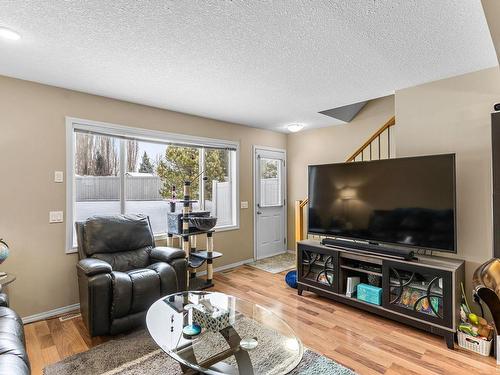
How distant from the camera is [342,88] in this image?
3072mm

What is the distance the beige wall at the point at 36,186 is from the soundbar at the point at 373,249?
114 inches

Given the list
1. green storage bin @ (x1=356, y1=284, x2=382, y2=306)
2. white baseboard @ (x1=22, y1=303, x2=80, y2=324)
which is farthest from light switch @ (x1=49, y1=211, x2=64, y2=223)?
green storage bin @ (x1=356, y1=284, x2=382, y2=306)

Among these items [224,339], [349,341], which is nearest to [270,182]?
[349,341]

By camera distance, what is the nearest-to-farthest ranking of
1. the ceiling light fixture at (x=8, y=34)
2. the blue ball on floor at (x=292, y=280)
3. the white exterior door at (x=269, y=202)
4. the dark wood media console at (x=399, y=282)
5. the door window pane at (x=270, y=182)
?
the ceiling light fixture at (x=8, y=34), the dark wood media console at (x=399, y=282), the blue ball on floor at (x=292, y=280), the white exterior door at (x=269, y=202), the door window pane at (x=270, y=182)

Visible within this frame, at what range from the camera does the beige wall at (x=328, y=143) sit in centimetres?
440

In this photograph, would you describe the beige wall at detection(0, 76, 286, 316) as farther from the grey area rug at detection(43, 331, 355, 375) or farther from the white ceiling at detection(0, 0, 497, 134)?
the grey area rug at detection(43, 331, 355, 375)

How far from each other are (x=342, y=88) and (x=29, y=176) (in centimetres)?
336

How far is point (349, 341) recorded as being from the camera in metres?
2.42

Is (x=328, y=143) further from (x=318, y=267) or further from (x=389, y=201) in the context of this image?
(x=318, y=267)

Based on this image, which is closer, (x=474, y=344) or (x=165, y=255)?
(x=474, y=344)

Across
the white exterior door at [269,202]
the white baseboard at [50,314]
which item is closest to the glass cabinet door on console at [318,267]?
the white exterior door at [269,202]

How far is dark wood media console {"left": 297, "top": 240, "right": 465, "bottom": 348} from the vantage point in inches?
92.4

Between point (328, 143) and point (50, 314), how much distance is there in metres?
4.50

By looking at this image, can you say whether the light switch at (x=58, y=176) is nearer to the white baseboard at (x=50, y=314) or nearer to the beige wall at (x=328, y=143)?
the white baseboard at (x=50, y=314)
